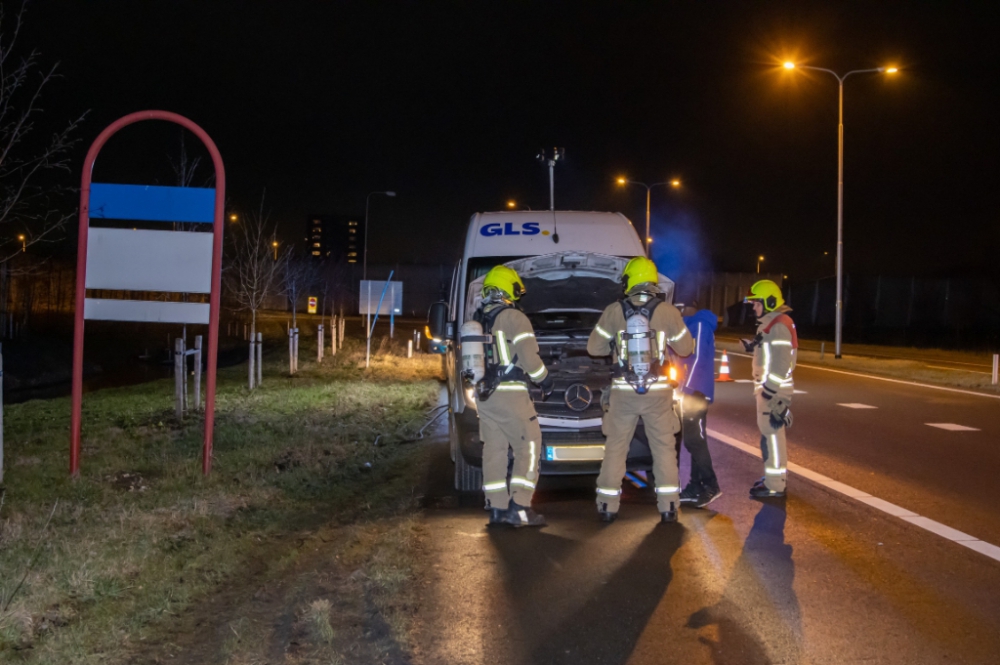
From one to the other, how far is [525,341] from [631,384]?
87 cm

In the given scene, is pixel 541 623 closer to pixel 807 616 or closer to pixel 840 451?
pixel 807 616

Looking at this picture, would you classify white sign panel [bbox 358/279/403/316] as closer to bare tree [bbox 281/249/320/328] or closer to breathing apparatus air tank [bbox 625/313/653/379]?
bare tree [bbox 281/249/320/328]

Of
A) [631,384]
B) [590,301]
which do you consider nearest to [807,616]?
[631,384]

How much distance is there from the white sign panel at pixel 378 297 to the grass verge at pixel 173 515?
1171 centimetres

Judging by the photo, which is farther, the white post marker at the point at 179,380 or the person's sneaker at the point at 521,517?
the white post marker at the point at 179,380

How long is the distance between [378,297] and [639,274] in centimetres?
1925

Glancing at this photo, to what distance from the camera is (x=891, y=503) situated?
7.64m

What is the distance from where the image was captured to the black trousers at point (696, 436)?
778 centimetres

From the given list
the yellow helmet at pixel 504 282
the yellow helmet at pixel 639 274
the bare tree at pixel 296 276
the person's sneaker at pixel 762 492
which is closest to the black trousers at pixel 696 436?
the person's sneaker at pixel 762 492

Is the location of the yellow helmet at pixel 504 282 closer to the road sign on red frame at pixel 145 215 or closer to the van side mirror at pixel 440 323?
the van side mirror at pixel 440 323

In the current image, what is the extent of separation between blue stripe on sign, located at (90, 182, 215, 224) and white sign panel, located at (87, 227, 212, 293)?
199 mm

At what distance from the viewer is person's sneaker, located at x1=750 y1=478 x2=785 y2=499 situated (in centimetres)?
788

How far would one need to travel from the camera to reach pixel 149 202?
27.4 feet

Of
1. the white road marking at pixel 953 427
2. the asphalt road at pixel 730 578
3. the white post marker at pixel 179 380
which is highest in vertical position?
the white post marker at pixel 179 380
